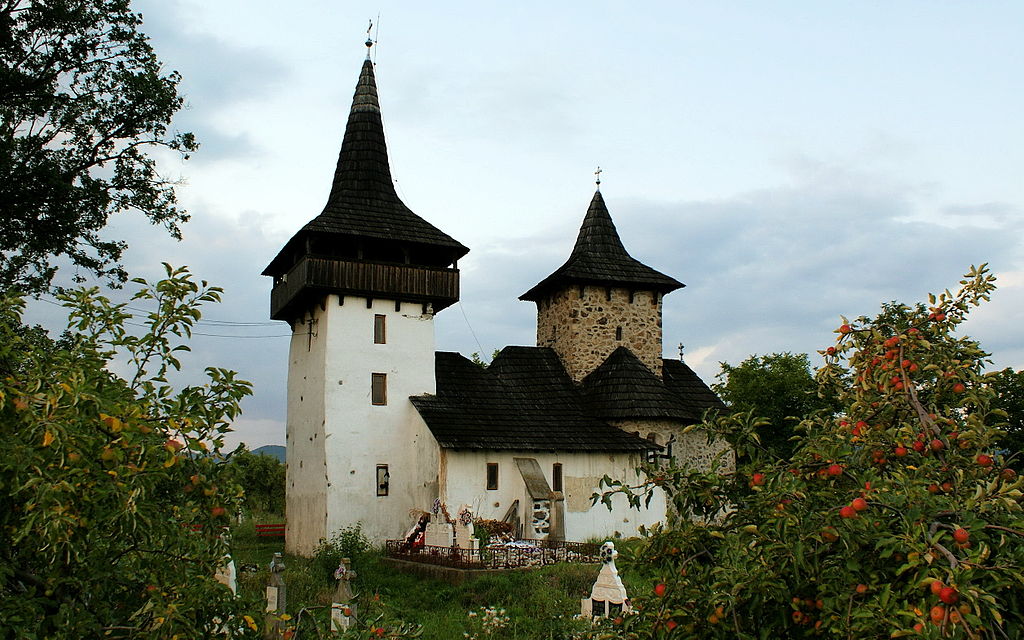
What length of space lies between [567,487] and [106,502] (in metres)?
19.4

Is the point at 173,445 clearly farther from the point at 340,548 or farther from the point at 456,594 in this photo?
the point at 340,548

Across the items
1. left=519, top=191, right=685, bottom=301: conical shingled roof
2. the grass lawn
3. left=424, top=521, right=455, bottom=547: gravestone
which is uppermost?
left=519, top=191, right=685, bottom=301: conical shingled roof

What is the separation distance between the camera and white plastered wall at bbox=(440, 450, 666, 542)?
21062mm

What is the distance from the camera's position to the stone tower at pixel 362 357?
70.5 feet

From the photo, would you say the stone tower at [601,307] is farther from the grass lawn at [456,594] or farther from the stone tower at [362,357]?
the grass lawn at [456,594]

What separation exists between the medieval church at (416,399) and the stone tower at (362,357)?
3cm

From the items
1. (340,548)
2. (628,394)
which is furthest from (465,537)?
(628,394)

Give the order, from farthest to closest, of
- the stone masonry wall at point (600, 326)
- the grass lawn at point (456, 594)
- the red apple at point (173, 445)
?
1. the stone masonry wall at point (600, 326)
2. the grass lawn at point (456, 594)
3. the red apple at point (173, 445)

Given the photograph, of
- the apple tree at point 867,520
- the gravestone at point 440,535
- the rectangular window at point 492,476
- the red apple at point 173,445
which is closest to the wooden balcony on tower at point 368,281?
the rectangular window at point 492,476

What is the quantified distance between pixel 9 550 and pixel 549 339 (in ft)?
77.9

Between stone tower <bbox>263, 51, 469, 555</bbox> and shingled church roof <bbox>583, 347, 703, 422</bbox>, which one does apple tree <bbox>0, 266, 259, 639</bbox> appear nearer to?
stone tower <bbox>263, 51, 469, 555</bbox>

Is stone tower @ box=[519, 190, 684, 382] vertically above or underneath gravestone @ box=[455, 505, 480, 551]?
above

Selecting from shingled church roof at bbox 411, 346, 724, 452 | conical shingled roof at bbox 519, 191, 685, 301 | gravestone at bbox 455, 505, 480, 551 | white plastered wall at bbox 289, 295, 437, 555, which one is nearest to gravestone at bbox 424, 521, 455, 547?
gravestone at bbox 455, 505, 480, 551

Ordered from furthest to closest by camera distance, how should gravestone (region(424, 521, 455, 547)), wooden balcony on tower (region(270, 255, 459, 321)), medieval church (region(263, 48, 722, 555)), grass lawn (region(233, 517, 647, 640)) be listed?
1. wooden balcony on tower (region(270, 255, 459, 321))
2. medieval church (region(263, 48, 722, 555))
3. gravestone (region(424, 521, 455, 547))
4. grass lawn (region(233, 517, 647, 640))
